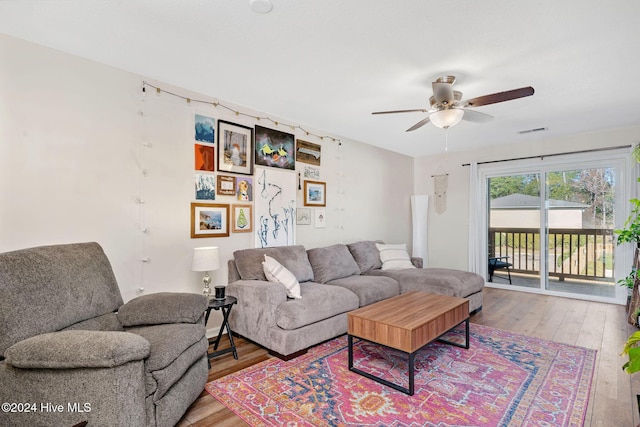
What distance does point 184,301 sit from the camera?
2111mm

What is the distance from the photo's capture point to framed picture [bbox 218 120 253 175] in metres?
3.25

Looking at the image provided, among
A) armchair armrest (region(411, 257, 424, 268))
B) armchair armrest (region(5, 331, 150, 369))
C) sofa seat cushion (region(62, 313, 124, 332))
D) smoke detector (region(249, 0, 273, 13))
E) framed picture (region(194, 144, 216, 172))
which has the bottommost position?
armchair armrest (region(411, 257, 424, 268))

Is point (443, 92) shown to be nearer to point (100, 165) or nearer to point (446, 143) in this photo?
point (446, 143)

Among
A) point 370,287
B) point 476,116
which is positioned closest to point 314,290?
point 370,287

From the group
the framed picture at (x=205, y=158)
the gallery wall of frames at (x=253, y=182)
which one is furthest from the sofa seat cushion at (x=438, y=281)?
the framed picture at (x=205, y=158)

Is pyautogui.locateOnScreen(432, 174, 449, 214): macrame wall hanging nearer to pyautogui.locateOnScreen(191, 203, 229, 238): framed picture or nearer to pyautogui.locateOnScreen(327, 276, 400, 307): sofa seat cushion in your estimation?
pyautogui.locateOnScreen(327, 276, 400, 307): sofa seat cushion

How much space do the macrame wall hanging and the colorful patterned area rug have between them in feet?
10.8

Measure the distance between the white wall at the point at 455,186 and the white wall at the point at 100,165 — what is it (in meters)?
3.85

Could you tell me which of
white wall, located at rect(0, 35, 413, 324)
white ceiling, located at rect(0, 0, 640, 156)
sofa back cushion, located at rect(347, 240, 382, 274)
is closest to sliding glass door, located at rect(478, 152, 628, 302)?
white ceiling, located at rect(0, 0, 640, 156)

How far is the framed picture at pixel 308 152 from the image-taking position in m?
4.09

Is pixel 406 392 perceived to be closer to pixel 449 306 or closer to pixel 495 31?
pixel 449 306

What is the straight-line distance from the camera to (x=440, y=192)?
591 cm

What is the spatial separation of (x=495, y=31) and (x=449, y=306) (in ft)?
6.99

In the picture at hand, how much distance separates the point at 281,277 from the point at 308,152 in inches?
77.4
